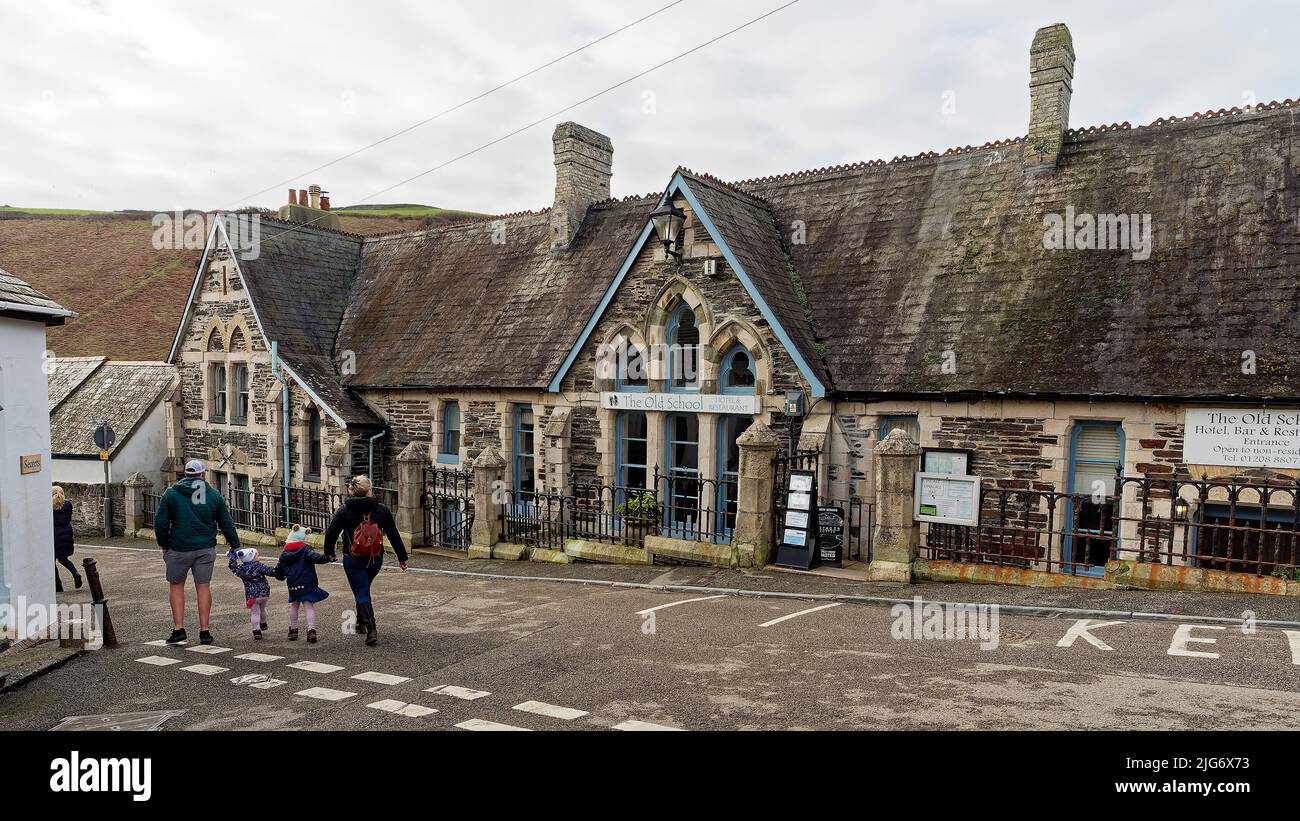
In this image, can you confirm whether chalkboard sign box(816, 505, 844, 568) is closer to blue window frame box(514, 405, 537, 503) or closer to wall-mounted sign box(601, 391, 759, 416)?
wall-mounted sign box(601, 391, 759, 416)

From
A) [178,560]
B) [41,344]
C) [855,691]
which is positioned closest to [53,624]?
[178,560]

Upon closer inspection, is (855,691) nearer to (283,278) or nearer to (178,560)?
(178,560)

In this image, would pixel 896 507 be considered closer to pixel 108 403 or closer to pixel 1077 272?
pixel 1077 272

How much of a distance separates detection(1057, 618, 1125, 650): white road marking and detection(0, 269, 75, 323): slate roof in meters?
10.8

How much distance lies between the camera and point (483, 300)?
2105cm

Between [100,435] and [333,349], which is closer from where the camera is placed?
[100,435]

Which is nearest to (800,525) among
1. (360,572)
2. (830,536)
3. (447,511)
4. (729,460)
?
(830,536)

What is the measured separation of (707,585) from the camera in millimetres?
12125

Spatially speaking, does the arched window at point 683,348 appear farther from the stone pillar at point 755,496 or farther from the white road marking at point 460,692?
the white road marking at point 460,692

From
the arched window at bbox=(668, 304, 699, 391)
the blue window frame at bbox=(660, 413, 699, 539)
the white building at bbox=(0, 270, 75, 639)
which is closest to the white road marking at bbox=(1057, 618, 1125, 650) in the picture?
the blue window frame at bbox=(660, 413, 699, 539)

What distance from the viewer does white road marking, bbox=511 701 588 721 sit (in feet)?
20.8

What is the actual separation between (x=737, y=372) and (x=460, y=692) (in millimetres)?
9586
